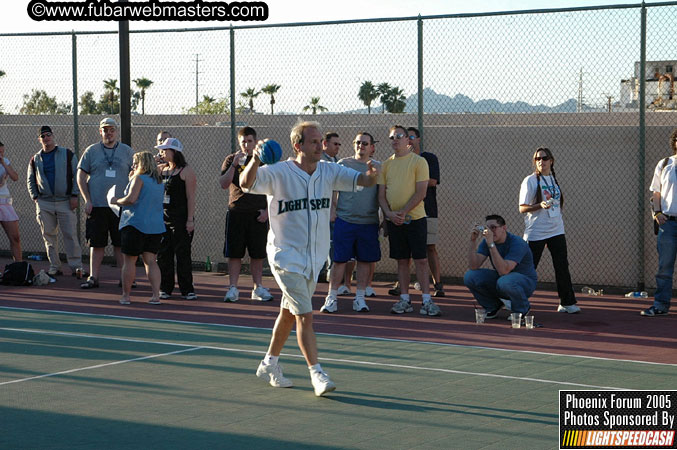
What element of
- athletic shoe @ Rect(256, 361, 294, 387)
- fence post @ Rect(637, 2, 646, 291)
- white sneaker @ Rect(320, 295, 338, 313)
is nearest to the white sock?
athletic shoe @ Rect(256, 361, 294, 387)

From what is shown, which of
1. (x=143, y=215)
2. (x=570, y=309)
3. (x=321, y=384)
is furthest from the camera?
(x=143, y=215)

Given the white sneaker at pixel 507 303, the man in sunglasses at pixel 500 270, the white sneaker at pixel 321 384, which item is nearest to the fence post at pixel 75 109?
the man in sunglasses at pixel 500 270

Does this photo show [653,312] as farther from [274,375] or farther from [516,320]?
[274,375]

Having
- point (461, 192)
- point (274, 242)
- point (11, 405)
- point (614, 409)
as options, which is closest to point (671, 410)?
point (614, 409)

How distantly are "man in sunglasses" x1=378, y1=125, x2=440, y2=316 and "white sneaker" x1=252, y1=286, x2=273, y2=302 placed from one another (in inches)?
70.3

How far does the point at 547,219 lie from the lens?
11.4 m

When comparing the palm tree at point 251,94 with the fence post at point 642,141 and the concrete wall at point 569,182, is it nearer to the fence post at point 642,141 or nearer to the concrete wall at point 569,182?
the concrete wall at point 569,182

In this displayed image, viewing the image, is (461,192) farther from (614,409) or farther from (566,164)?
(614,409)

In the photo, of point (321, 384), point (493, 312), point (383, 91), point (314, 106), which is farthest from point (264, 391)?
point (314, 106)

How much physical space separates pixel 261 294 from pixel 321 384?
5.15m

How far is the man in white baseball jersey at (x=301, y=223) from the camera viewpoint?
727 centimetres

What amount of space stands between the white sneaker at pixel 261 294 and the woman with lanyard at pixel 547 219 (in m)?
3.25

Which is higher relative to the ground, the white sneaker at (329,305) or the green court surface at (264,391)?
the white sneaker at (329,305)

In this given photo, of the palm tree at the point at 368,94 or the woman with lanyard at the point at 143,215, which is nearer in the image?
the woman with lanyard at the point at 143,215
